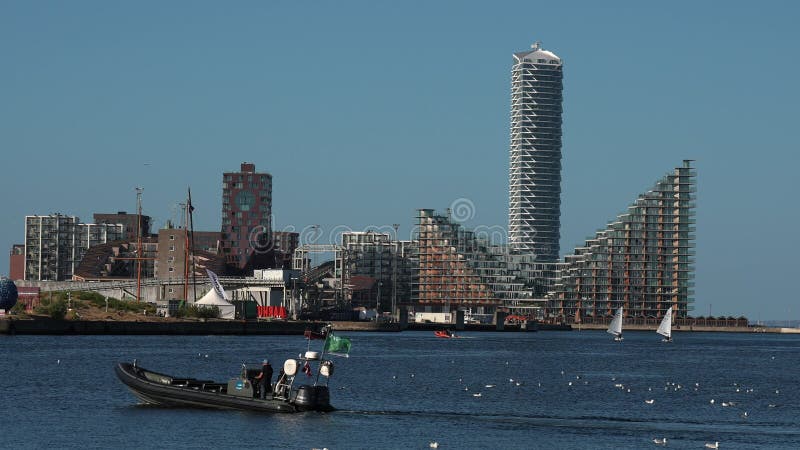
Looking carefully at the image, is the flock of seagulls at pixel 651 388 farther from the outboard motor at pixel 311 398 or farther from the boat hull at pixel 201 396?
the boat hull at pixel 201 396

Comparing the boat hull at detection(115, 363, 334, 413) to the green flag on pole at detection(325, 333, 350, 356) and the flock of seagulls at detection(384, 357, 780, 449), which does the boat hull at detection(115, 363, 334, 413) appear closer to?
the green flag on pole at detection(325, 333, 350, 356)

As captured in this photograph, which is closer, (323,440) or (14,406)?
(323,440)

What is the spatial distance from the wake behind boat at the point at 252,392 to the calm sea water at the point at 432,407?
26.9 inches

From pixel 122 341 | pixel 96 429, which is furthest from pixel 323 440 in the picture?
pixel 122 341

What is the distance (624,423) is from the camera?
246 ft

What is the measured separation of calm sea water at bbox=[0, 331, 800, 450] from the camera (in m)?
67.4

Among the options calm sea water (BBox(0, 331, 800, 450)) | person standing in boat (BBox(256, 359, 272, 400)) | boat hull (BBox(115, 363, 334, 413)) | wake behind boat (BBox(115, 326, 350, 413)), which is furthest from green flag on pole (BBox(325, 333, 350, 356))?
calm sea water (BBox(0, 331, 800, 450))

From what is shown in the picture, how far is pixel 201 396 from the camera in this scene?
7488 cm

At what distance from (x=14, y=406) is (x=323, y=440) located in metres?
24.4

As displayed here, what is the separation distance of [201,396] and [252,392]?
3388mm

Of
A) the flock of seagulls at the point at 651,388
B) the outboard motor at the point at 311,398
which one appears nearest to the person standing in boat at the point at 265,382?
the outboard motor at the point at 311,398

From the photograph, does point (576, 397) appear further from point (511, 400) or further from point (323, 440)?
point (323, 440)

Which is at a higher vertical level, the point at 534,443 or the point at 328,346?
the point at 328,346

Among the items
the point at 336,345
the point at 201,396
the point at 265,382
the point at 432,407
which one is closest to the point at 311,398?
the point at 265,382
